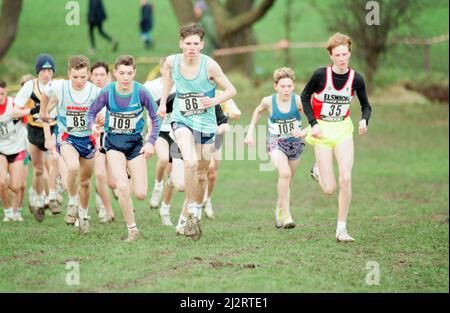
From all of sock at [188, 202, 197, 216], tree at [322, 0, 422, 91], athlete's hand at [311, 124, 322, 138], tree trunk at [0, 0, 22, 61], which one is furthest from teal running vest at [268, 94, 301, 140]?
tree at [322, 0, 422, 91]

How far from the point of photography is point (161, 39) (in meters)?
35.2

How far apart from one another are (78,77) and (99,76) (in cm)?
115

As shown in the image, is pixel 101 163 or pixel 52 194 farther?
pixel 52 194

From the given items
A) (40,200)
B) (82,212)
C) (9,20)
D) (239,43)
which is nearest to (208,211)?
(40,200)

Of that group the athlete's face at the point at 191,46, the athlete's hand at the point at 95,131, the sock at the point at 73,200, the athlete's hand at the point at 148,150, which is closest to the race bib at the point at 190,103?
the athlete's face at the point at 191,46

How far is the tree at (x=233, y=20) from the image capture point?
26203mm

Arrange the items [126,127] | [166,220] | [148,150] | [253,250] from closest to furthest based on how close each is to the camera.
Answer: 1. [253,250]
2. [148,150]
3. [126,127]
4. [166,220]

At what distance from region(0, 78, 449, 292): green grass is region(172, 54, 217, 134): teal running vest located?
1.42 m

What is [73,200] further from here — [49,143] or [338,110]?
[338,110]

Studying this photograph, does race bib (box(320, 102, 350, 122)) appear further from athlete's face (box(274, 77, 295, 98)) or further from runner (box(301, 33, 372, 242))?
athlete's face (box(274, 77, 295, 98))

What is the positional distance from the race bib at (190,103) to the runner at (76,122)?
1331 mm
